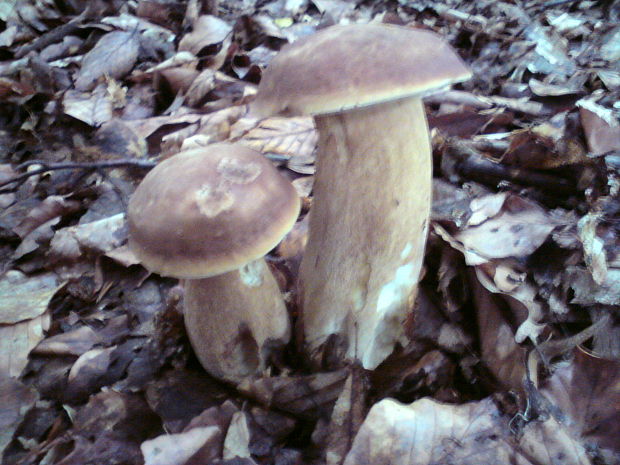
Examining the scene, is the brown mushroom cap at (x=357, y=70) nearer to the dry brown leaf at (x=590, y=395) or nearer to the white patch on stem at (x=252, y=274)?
the white patch on stem at (x=252, y=274)

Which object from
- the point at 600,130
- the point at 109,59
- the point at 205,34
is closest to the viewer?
the point at 600,130

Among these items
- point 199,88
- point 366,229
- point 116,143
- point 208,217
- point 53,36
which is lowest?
point 116,143

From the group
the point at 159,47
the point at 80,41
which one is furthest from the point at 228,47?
the point at 80,41

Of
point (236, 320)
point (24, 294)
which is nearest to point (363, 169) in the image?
point (236, 320)

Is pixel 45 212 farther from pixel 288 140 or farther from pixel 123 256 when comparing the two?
pixel 288 140

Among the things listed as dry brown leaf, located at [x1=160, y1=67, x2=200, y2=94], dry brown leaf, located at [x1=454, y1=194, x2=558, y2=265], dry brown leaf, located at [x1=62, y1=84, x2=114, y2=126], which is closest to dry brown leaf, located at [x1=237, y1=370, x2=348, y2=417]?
dry brown leaf, located at [x1=454, y1=194, x2=558, y2=265]

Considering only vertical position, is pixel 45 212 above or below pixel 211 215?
below
